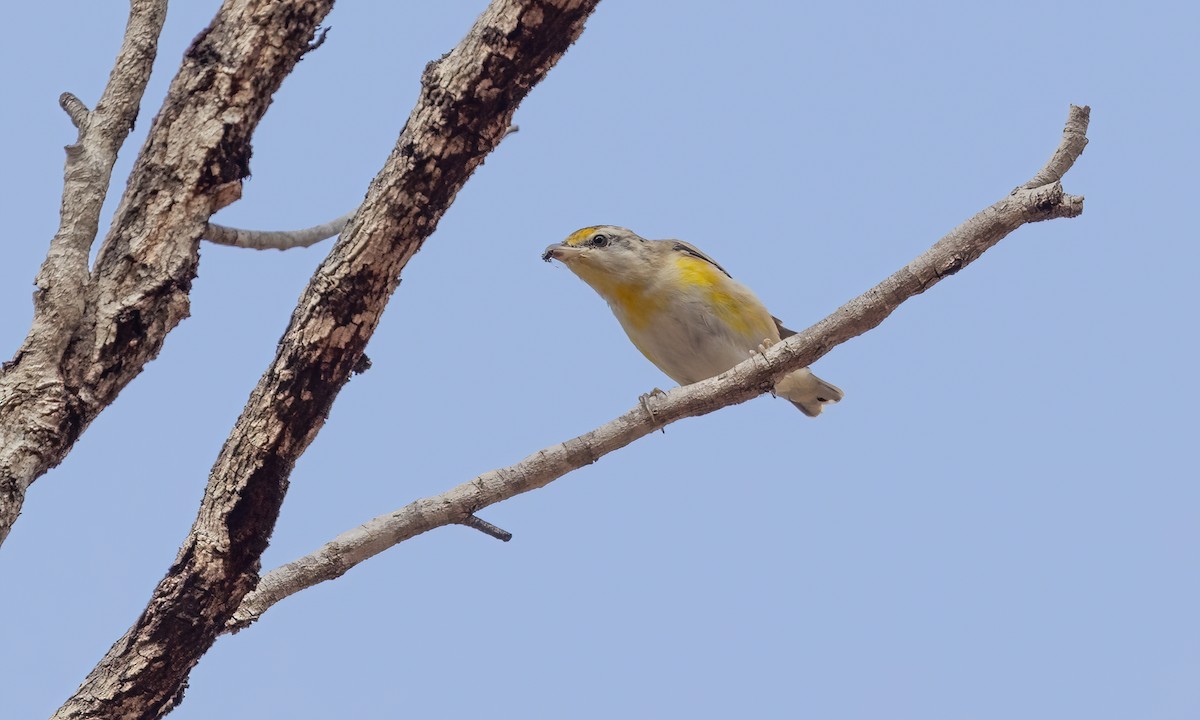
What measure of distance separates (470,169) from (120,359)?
1413mm

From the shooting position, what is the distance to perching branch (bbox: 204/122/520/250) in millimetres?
4328

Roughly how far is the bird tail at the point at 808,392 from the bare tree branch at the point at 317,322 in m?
3.74

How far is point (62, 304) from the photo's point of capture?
3.74 m

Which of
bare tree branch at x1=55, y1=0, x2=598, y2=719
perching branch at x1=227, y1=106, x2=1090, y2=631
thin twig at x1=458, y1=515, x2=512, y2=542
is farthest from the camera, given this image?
thin twig at x1=458, y1=515, x2=512, y2=542

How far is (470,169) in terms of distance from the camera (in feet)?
12.6

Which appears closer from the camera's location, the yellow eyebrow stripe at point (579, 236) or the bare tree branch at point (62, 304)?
the bare tree branch at point (62, 304)

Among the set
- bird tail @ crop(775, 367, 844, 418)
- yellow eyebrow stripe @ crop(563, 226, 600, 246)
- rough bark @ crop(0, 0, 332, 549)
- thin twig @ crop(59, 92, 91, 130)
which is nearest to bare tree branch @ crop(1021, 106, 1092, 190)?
rough bark @ crop(0, 0, 332, 549)

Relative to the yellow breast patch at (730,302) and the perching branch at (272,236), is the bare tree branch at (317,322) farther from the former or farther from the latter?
the yellow breast patch at (730,302)

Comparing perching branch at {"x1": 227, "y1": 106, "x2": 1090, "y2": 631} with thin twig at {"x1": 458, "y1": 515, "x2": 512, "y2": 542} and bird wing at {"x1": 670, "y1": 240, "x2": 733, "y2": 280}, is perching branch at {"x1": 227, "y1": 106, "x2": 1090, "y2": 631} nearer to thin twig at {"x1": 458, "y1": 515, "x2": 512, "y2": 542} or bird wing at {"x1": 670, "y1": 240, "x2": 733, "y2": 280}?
thin twig at {"x1": 458, "y1": 515, "x2": 512, "y2": 542}

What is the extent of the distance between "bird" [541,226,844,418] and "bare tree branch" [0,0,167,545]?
310cm

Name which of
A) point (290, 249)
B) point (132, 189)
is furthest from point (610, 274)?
point (132, 189)

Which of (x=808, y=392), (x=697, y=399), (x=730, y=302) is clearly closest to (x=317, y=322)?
(x=697, y=399)

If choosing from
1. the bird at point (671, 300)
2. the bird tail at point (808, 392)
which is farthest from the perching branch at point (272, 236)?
the bird tail at point (808, 392)

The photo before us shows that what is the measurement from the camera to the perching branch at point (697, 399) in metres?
3.99
